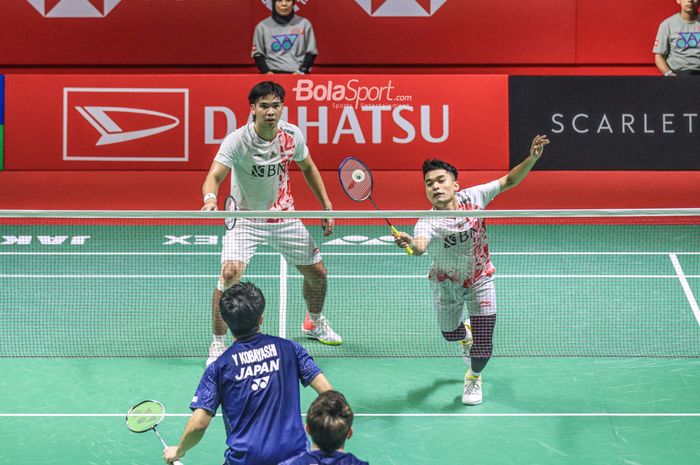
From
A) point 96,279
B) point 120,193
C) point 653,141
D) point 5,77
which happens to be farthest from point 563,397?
point 5,77

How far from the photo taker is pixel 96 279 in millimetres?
9719

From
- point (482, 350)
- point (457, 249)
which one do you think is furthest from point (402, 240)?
point (482, 350)

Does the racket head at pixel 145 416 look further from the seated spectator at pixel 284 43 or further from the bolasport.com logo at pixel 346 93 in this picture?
the seated spectator at pixel 284 43

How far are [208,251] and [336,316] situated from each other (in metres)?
2.52

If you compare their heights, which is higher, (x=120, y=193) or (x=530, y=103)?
(x=530, y=103)

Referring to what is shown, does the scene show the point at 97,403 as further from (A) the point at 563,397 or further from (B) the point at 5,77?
(B) the point at 5,77

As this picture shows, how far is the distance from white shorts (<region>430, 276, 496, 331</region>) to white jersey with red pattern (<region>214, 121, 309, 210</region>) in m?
1.51

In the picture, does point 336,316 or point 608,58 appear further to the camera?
point 608,58

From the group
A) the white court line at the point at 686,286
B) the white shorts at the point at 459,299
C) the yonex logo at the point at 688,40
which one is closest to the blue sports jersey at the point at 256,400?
the white shorts at the point at 459,299

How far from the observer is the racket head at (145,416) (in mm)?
4723

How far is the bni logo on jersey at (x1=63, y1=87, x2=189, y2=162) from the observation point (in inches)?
467

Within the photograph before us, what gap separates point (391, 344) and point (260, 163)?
1808 millimetres

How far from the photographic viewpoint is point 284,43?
1316 centimetres

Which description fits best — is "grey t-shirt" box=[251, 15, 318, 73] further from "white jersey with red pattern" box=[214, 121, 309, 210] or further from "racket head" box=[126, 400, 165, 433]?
"racket head" box=[126, 400, 165, 433]
